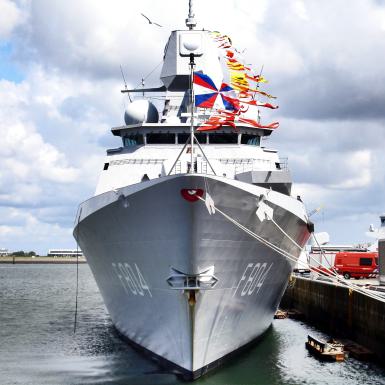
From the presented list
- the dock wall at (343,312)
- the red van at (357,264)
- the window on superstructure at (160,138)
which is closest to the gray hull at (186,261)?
the dock wall at (343,312)

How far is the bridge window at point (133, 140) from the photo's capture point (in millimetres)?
21406

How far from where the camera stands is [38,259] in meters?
184

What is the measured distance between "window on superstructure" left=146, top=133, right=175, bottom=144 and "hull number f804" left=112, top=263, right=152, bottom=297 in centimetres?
525

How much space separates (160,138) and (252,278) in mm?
6471

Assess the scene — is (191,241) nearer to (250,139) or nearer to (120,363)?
(120,363)

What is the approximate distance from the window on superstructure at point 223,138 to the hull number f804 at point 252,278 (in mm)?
5115

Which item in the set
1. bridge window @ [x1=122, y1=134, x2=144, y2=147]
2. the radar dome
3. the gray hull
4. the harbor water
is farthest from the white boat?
the radar dome

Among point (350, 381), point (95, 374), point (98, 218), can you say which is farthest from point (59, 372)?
point (350, 381)

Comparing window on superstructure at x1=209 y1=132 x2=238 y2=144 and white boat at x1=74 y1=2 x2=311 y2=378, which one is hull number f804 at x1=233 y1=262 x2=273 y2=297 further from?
window on superstructure at x1=209 y1=132 x2=238 y2=144

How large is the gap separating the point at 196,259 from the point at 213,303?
4.55ft

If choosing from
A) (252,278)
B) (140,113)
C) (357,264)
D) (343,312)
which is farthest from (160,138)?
(357,264)

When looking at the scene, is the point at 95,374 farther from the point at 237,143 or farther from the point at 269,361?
the point at 237,143

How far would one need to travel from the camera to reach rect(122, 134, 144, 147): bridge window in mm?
21406

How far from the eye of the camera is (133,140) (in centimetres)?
2169
